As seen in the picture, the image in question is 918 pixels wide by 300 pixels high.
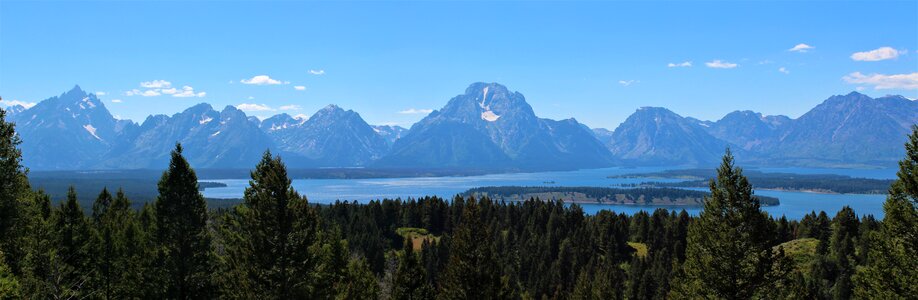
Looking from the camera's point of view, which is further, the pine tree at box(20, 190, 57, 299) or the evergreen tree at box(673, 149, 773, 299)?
the pine tree at box(20, 190, 57, 299)

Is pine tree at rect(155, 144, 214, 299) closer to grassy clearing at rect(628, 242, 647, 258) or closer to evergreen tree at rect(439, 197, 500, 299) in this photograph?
evergreen tree at rect(439, 197, 500, 299)

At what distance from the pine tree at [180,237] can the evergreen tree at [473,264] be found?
47.5ft

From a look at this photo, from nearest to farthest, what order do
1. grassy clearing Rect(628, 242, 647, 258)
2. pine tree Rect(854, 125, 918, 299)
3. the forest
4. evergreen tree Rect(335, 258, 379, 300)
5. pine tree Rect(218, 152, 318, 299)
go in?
pine tree Rect(854, 125, 918, 299) → the forest → pine tree Rect(218, 152, 318, 299) → evergreen tree Rect(335, 258, 379, 300) → grassy clearing Rect(628, 242, 647, 258)

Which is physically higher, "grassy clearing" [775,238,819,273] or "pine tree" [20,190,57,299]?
"pine tree" [20,190,57,299]

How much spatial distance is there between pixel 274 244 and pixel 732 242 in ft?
70.3

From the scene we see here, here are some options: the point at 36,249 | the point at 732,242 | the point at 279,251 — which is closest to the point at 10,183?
the point at 36,249

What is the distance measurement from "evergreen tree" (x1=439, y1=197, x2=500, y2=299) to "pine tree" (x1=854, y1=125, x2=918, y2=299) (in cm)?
1965

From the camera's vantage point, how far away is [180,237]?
3150cm

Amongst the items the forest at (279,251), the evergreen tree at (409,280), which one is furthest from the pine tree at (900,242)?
the evergreen tree at (409,280)

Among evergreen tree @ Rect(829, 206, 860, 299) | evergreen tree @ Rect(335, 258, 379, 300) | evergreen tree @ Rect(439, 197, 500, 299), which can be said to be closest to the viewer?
evergreen tree @ Rect(439, 197, 500, 299)

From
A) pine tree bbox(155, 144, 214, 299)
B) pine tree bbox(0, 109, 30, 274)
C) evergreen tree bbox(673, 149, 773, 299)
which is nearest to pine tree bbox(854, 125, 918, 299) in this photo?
evergreen tree bbox(673, 149, 773, 299)

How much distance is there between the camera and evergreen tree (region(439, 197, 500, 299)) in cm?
3625

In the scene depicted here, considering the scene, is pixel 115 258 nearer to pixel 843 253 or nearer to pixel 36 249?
pixel 36 249

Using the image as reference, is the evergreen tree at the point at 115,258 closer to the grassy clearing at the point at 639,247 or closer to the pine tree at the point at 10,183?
the pine tree at the point at 10,183
